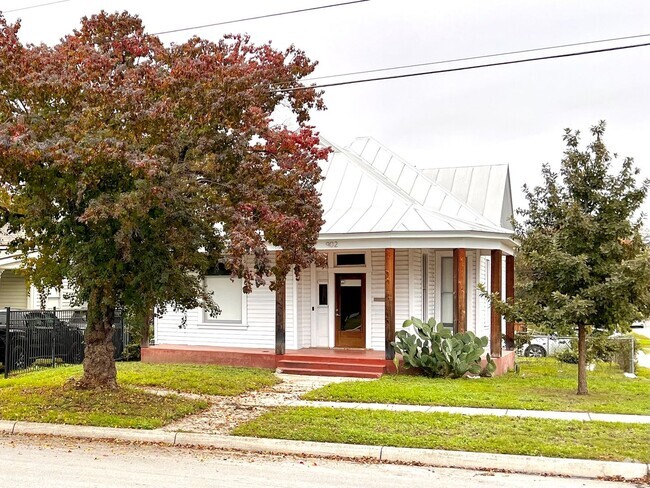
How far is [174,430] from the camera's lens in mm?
10273

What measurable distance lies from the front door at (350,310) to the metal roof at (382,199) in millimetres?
1883

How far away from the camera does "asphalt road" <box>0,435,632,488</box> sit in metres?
7.77

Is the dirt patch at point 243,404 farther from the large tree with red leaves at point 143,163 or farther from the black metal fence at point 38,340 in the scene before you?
the black metal fence at point 38,340

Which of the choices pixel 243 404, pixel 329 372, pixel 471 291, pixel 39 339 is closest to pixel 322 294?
pixel 329 372

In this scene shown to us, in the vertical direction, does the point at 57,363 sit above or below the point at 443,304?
below

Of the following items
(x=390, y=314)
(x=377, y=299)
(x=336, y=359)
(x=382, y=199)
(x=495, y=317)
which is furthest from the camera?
(x=382, y=199)

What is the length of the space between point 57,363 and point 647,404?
1455 cm

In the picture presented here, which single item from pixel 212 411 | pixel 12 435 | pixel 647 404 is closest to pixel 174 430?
pixel 212 411

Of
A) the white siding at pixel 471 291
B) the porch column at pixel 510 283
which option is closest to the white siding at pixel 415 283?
the white siding at pixel 471 291

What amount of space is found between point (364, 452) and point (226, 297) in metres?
11.7

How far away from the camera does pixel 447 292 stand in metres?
19.9

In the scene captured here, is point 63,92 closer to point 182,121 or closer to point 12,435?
point 182,121

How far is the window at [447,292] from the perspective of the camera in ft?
64.8

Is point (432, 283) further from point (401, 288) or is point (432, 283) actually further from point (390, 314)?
point (390, 314)
